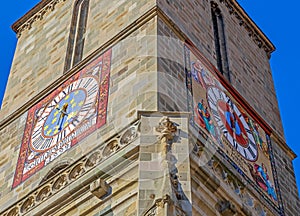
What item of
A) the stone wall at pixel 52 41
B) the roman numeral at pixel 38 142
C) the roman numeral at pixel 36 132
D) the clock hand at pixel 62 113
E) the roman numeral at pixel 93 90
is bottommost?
the roman numeral at pixel 38 142

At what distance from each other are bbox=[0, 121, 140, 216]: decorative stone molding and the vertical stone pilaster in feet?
1.40

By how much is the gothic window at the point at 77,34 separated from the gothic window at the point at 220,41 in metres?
2.95

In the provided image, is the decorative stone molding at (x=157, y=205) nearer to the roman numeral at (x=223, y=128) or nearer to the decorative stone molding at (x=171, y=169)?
the decorative stone molding at (x=171, y=169)

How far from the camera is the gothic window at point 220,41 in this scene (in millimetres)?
16934

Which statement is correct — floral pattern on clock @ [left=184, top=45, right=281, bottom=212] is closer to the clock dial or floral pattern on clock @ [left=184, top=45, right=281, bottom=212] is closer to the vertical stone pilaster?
the vertical stone pilaster

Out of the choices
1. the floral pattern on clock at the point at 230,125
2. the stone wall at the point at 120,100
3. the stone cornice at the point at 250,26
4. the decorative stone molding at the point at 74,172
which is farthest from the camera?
the stone cornice at the point at 250,26

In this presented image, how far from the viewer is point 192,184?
11.7 meters

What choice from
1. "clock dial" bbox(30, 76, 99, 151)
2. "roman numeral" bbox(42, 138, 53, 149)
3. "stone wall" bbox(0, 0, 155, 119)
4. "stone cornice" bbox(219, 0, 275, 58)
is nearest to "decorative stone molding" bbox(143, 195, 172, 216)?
"clock dial" bbox(30, 76, 99, 151)

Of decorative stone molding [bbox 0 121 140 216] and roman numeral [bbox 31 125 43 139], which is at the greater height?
roman numeral [bbox 31 125 43 139]

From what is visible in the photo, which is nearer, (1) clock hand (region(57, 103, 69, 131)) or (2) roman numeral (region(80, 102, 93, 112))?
(2) roman numeral (region(80, 102, 93, 112))

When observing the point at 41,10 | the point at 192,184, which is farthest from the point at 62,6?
the point at 192,184

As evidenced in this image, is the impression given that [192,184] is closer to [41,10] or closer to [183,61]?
[183,61]

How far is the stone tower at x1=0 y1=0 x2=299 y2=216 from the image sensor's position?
1178cm

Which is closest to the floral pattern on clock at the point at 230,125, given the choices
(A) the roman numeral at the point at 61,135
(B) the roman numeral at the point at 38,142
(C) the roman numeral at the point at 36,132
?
(A) the roman numeral at the point at 61,135
